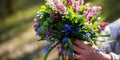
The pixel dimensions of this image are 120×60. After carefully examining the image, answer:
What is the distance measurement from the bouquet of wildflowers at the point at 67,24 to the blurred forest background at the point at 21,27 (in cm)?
347

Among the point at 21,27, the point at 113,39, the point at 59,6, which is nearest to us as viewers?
the point at 59,6

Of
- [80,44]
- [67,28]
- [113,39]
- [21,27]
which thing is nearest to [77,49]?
[80,44]

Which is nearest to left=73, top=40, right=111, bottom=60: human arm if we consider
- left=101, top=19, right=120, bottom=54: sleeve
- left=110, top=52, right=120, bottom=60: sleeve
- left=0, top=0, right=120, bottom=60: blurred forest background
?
left=110, top=52, right=120, bottom=60: sleeve

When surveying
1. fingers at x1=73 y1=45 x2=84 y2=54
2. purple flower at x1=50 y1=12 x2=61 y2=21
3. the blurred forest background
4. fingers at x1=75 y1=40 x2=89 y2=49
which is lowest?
the blurred forest background

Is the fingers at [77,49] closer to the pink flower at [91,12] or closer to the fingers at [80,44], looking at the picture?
the fingers at [80,44]

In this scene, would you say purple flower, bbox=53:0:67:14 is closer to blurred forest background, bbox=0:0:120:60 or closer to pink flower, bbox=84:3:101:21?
pink flower, bbox=84:3:101:21

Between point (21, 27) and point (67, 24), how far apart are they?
5.13 metres

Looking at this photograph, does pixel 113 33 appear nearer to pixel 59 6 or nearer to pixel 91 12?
pixel 91 12

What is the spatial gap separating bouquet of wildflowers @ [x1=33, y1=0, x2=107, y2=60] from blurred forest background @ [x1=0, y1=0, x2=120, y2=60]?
3469mm

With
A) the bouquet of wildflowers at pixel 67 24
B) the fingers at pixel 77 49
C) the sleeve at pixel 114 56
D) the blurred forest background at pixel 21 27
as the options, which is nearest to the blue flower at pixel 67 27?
the bouquet of wildflowers at pixel 67 24

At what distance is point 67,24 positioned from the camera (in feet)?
7.54

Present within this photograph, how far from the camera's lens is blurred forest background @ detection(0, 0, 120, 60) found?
651cm

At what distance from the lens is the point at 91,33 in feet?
7.64

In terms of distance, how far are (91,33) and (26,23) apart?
17.0 ft
